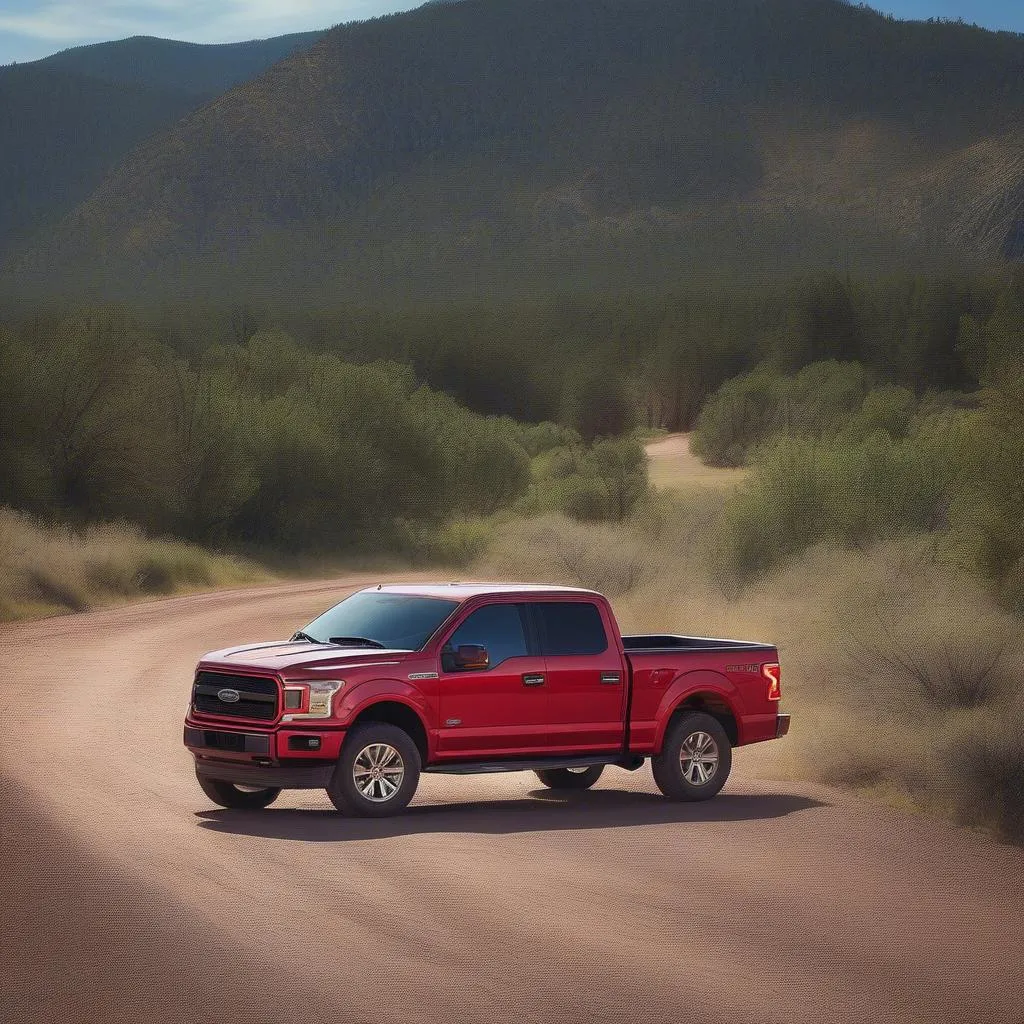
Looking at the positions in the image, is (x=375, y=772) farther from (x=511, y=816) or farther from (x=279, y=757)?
(x=511, y=816)

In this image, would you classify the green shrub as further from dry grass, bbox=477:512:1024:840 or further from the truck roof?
the truck roof

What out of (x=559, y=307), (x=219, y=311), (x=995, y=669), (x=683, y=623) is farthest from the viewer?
(x=559, y=307)

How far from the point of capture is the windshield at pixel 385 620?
14.4 m

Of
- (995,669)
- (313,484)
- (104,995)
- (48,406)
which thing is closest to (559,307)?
(313,484)

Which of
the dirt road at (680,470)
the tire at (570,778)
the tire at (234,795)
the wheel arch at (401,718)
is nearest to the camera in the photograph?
the wheel arch at (401,718)

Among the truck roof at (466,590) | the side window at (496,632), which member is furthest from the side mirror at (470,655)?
the truck roof at (466,590)

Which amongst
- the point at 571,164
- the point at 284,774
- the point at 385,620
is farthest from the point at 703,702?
the point at 571,164

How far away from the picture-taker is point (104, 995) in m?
8.66

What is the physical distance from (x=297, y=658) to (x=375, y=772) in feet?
3.45

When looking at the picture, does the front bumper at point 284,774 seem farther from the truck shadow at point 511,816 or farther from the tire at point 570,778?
the tire at point 570,778

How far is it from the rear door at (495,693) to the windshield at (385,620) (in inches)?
10.2

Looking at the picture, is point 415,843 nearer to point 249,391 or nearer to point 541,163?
point 249,391

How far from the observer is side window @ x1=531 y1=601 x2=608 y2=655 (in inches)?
580

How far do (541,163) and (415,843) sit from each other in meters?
162
